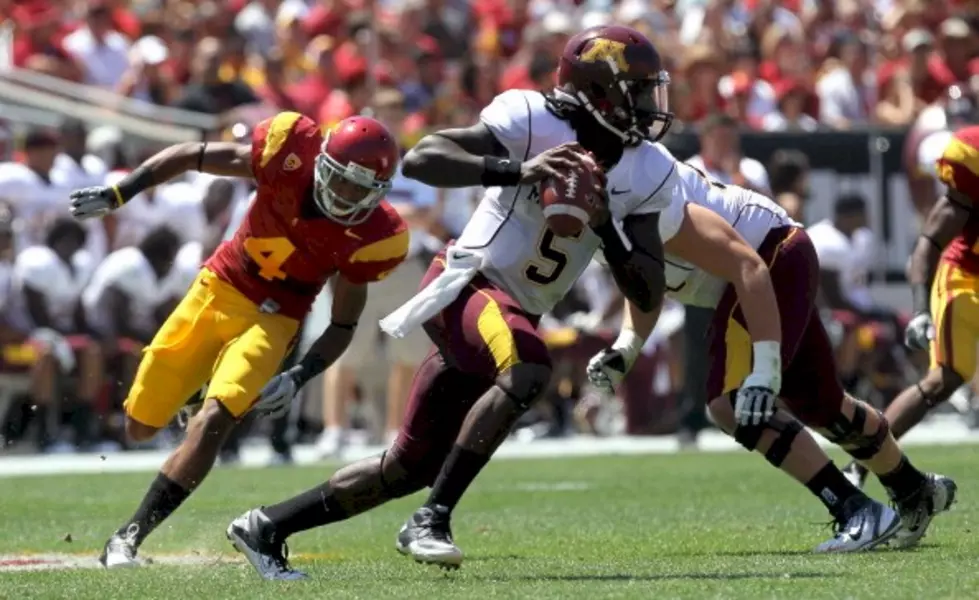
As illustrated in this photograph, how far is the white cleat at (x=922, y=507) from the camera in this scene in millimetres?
7152

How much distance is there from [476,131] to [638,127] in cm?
52

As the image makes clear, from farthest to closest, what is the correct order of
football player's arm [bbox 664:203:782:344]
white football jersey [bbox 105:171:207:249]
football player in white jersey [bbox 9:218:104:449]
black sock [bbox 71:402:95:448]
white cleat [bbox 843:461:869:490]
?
white football jersey [bbox 105:171:207:249] → black sock [bbox 71:402:95:448] → football player in white jersey [bbox 9:218:104:449] → white cleat [bbox 843:461:869:490] → football player's arm [bbox 664:203:782:344]

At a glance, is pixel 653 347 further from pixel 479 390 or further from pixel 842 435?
pixel 479 390

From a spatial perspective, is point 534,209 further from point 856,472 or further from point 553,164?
point 856,472

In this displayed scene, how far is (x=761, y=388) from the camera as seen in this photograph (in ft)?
21.6

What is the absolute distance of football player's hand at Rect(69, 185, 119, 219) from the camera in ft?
22.9

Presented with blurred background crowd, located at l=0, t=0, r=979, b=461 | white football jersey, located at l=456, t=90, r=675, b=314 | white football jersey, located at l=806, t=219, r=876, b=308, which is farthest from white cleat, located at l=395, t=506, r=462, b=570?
white football jersey, located at l=806, t=219, r=876, b=308

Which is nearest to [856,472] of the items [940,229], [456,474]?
[940,229]

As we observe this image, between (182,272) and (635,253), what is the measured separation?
7754mm

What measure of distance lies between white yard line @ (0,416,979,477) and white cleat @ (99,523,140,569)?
5.00 meters

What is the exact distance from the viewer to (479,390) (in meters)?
6.44

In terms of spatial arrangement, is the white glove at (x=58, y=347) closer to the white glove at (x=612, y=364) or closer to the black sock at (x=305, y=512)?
the white glove at (x=612, y=364)

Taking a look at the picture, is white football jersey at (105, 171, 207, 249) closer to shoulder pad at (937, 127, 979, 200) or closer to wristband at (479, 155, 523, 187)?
shoulder pad at (937, 127, 979, 200)

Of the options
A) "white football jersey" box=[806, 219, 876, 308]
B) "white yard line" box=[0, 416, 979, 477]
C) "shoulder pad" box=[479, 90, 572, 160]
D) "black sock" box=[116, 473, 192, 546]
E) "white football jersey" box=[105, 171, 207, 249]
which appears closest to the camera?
"shoulder pad" box=[479, 90, 572, 160]
